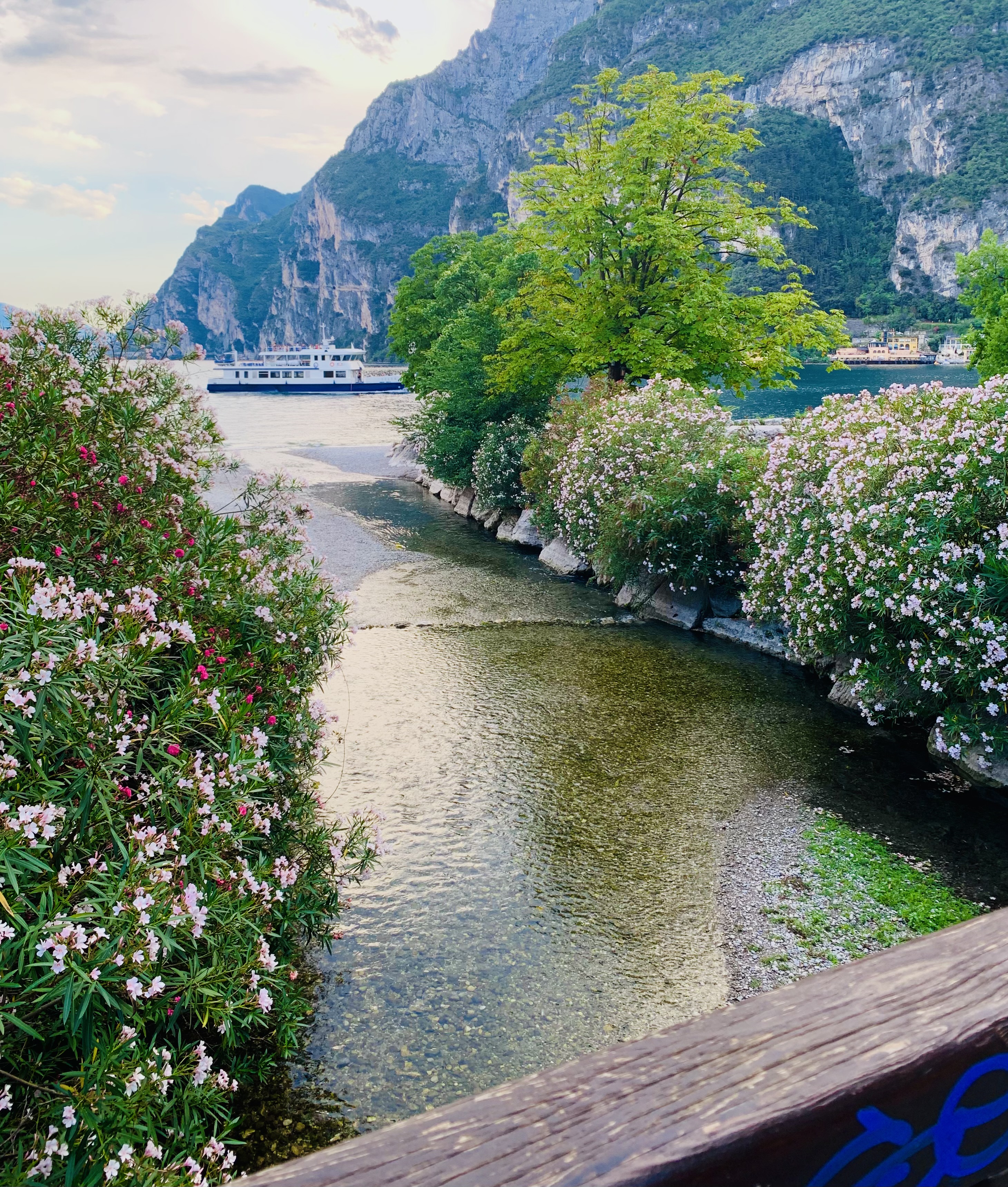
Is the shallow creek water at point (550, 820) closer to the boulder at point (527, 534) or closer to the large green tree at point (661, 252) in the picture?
the boulder at point (527, 534)

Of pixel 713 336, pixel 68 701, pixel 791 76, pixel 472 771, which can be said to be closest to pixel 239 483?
pixel 713 336

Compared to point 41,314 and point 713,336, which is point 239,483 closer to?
point 713,336

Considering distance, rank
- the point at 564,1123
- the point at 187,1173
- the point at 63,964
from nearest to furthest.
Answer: the point at 564,1123
the point at 63,964
the point at 187,1173

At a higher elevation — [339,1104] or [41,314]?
[41,314]

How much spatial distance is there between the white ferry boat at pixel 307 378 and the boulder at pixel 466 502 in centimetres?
6332

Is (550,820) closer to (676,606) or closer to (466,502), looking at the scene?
(676,606)

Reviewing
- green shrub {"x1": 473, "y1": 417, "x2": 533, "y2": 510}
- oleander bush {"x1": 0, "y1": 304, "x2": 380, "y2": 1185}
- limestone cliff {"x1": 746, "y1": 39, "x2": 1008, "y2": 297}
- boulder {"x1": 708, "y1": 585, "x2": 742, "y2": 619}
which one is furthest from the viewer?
limestone cliff {"x1": 746, "y1": 39, "x2": 1008, "y2": 297}

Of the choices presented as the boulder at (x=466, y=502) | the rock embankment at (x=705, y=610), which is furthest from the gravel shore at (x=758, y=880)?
the boulder at (x=466, y=502)

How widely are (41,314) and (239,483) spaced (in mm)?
13638

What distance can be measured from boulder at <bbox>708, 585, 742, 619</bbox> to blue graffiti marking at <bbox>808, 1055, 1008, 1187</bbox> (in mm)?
11848

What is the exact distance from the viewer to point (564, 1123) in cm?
90

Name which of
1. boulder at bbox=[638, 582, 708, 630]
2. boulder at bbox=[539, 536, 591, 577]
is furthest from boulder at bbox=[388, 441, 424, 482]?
boulder at bbox=[638, 582, 708, 630]

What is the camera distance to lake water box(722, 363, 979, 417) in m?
64.6

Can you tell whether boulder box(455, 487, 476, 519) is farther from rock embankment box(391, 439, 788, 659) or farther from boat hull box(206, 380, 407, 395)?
boat hull box(206, 380, 407, 395)
